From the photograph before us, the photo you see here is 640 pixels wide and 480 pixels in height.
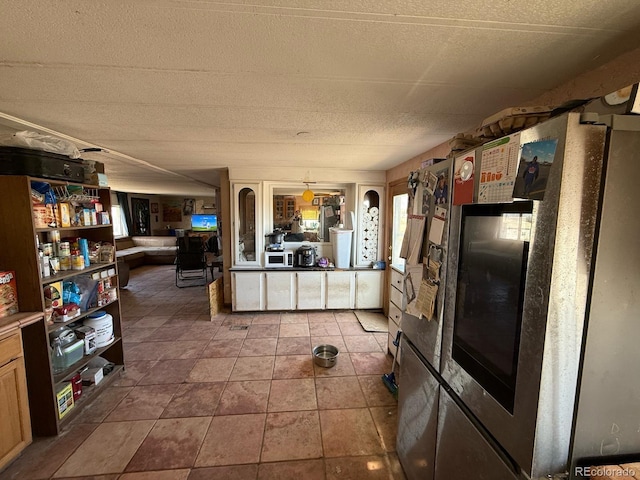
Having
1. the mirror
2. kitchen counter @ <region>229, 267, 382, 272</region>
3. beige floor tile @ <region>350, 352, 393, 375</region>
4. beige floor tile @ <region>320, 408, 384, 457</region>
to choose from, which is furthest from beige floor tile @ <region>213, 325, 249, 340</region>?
beige floor tile @ <region>320, 408, 384, 457</region>

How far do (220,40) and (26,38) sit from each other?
688 mm

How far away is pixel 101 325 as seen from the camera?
7.77 feet

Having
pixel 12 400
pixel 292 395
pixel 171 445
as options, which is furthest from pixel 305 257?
pixel 12 400

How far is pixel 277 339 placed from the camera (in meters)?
3.30

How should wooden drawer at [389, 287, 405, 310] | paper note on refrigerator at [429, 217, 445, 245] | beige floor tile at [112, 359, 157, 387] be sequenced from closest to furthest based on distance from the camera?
paper note on refrigerator at [429, 217, 445, 245] < beige floor tile at [112, 359, 157, 387] < wooden drawer at [389, 287, 405, 310]

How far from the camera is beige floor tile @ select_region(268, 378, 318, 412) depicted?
7.08ft

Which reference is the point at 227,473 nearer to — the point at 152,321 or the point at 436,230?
the point at 436,230

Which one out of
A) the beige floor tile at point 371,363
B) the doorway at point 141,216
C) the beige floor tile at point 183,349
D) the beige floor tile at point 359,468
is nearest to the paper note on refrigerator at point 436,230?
the beige floor tile at point 359,468

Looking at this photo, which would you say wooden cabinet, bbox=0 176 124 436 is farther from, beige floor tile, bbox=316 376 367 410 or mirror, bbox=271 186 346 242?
mirror, bbox=271 186 346 242

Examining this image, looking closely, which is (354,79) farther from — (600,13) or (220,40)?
(600,13)

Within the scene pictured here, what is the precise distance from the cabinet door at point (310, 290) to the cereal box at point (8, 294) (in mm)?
2811

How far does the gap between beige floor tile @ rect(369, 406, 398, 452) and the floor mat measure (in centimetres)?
140

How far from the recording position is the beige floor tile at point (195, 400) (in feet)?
6.88

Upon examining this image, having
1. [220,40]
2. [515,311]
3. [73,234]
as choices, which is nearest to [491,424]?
[515,311]
